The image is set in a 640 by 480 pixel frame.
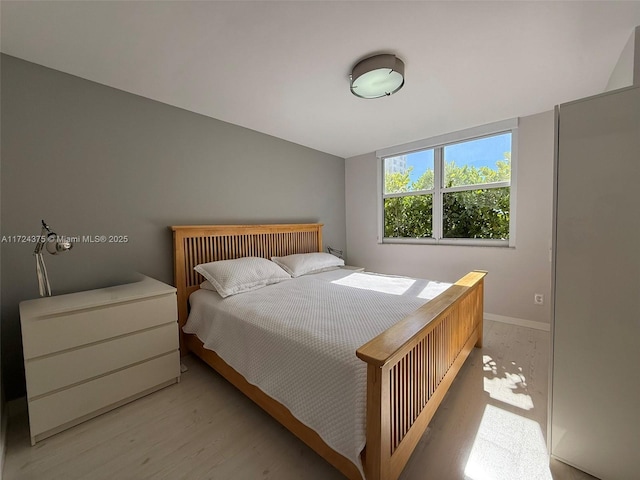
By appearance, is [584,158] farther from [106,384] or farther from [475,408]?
[106,384]

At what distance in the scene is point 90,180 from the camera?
1896 mm

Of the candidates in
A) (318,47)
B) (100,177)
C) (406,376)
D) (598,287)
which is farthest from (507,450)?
(100,177)

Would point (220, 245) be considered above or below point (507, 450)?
above

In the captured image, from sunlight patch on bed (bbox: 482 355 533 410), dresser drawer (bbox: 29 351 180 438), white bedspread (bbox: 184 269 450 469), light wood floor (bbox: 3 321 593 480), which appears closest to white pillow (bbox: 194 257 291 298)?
white bedspread (bbox: 184 269 450 469)

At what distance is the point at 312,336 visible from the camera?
1.30 meters

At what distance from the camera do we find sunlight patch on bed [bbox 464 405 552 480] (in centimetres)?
120

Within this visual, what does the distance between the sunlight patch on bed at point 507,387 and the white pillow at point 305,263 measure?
183 cm

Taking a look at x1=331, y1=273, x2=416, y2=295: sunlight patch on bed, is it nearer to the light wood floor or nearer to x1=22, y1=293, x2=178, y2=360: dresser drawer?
the light wood floor

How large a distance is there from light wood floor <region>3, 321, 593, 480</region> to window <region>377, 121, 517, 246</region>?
1.81 m

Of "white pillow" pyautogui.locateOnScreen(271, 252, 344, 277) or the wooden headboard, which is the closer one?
the wooden headboard

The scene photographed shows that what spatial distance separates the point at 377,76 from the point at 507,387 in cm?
243

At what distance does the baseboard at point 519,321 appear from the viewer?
107 inches

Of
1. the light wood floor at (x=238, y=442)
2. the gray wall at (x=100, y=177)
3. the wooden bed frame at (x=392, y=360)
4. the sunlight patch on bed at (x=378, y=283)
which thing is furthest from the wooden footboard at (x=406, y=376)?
the gray wall at (x=100, y=177)

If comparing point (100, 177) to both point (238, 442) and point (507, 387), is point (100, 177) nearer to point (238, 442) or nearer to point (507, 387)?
point (238, 442)
